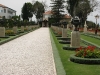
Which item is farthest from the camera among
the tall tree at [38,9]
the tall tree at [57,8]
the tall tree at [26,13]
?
the tall tree at [26,13]

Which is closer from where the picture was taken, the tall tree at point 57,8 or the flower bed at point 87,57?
the flower bed at point 87,57

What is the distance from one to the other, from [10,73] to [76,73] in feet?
7.46

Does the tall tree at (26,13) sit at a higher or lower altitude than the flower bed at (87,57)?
higher

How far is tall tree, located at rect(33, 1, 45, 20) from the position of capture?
111319 mm

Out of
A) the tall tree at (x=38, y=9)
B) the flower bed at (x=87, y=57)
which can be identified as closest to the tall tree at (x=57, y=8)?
the tall tree at (x=38, y=9)

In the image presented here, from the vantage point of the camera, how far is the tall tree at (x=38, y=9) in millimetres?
111319

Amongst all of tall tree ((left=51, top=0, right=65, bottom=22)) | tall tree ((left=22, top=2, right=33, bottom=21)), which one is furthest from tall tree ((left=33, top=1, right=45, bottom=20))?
tall tree ((left=51, top=0, right=65, bottom=22))

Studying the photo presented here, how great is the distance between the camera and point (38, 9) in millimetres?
111562

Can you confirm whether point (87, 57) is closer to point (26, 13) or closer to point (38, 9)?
point (38, 9)

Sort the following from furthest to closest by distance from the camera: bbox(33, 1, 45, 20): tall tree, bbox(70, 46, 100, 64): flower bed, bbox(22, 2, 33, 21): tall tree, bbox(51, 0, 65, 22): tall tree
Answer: bbox(22, 2, 33, 21): tall tree
bbox(33, 1, 45, 20): tall tree
bbox(51, 0, 65, 22): tall tree
bbox(70, 46, 100, 64): flower bed

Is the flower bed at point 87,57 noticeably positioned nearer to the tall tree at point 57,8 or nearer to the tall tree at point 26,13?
the tall tree at point 57,8

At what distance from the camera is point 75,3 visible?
200 feet

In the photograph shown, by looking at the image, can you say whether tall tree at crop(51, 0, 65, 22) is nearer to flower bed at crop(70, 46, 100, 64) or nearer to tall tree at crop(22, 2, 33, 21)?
tall tree at crop(22, 2, 33, 21)

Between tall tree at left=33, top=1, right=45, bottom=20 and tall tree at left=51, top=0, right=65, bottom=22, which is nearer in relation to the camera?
tall tree at left=51, top=0, right=65, bottom=22
